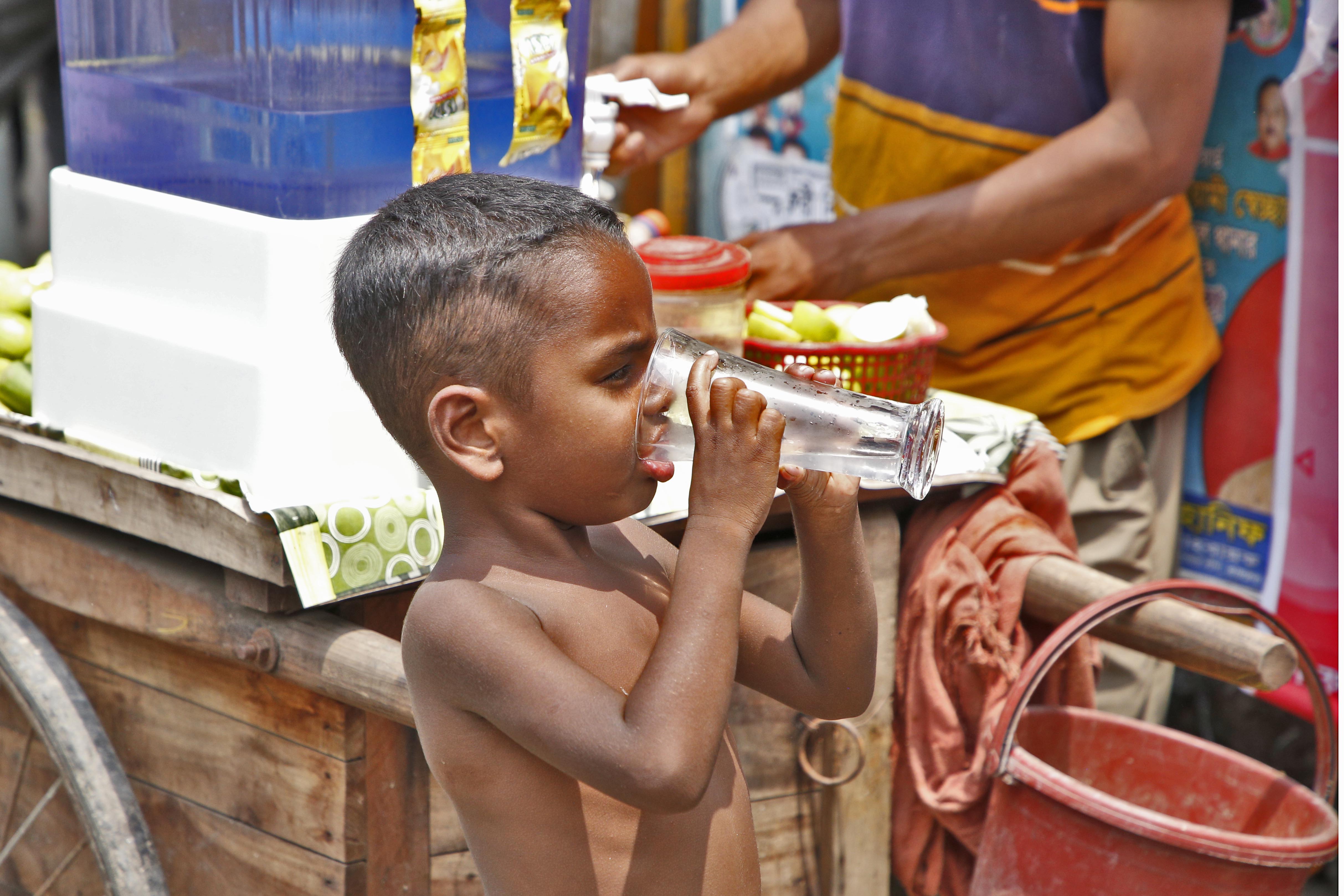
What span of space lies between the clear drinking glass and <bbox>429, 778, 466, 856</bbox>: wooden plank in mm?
691

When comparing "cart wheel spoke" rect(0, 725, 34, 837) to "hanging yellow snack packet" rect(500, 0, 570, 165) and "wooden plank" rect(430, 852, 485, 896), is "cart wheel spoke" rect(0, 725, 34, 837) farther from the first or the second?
"hanging yellow snack packet" rect(500, 0, 570, 165)

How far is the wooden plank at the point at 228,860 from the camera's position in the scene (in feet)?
5.55

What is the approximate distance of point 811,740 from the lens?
2004 millimetres

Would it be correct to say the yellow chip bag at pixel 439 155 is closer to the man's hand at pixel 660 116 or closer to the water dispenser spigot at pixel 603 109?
the water dispenser spigot at pixel 603 109

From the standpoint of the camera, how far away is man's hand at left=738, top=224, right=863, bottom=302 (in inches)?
92.5

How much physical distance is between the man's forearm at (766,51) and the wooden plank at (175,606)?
161 centimetres

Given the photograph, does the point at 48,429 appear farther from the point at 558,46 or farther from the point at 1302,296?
the point at 1302,296

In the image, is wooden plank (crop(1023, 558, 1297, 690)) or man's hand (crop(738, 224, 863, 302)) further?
man's hand (crop(738, 224, 863, 302))

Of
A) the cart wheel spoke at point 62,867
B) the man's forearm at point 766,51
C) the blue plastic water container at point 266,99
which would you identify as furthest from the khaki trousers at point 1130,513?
the cart wheel spoke at point 62,867

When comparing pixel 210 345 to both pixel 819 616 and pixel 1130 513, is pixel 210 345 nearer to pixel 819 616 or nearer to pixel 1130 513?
pixel 819 616

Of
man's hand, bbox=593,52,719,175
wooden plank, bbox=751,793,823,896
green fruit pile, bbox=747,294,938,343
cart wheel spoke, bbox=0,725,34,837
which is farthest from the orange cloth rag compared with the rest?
cart wheel spoke, bbox=0,725,34,837

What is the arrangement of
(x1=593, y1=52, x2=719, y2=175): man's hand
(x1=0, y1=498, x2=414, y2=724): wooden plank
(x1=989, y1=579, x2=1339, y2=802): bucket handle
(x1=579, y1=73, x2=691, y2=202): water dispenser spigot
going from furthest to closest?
1. (x1=593, y1=52, x2=719, y2=175): man's hand
2. (x1=579, y1=73, x2=691, y2=202): water dispenser spigot
3. (x1=989, y1=579, x2=1339, y2=802): bucket handle
4. (x1=0, y1=498, x2=414, y2=724): wooden plank

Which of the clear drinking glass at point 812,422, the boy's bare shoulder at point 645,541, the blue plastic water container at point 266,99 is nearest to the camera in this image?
the clear drinking glass at point 812,422

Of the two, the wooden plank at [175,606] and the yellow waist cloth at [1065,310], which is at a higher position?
the yellow waist cloth at [1065,310]
